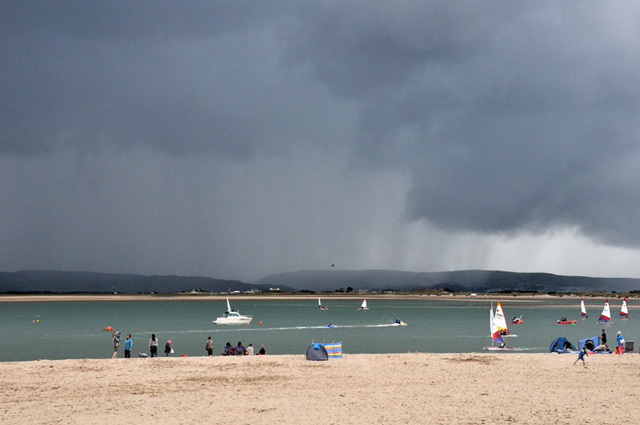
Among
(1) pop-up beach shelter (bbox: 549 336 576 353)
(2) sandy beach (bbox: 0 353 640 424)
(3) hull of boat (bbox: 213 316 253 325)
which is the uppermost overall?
(2) sandy beach (bbox: 0 353 640 424)

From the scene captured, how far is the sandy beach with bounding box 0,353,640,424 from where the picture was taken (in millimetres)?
22906

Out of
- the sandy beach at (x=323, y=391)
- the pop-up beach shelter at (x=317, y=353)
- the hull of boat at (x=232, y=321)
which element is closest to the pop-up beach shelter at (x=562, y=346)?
the sandy beach at (x=323, y=391)

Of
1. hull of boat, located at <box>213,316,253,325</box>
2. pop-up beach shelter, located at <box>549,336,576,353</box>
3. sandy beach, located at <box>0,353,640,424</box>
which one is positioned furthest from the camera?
hull of boat, located at <box>213,316,253,325</box>

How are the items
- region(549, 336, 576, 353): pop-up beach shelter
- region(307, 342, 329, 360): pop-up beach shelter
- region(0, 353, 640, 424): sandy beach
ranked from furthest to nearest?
region(549, 336, 576, 353): pop-up beach shelter, region(307, 342, 329, 360): pop-up beach shelter, region(0, 353, 640, 424): sandy beach

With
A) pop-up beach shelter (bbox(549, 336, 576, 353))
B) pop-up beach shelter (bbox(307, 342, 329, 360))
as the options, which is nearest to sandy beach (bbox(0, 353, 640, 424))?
pop-up beach shelter (bbox(307, 342, 329, 360))

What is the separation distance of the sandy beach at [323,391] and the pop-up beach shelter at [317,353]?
1314mm

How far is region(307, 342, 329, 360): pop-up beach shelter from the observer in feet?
129

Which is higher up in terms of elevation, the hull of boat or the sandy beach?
the sandy beach

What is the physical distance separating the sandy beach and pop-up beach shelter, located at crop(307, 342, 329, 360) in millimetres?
1314

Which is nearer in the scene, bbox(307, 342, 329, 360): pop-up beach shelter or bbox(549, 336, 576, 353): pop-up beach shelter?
bbox(307, 342, 329, 360): pop-up beach shelter

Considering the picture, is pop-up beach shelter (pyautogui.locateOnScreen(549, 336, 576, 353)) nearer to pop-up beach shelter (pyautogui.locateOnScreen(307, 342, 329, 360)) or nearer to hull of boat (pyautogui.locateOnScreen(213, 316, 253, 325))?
pop-up beach shelter (pyautogui.locateOnScreen(307, 342, 329, 360))

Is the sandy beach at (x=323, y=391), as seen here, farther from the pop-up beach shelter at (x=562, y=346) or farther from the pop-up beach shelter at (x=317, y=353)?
the pop-up beach shelter at (x=562, y=346)

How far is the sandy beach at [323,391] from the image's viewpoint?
22906 mm

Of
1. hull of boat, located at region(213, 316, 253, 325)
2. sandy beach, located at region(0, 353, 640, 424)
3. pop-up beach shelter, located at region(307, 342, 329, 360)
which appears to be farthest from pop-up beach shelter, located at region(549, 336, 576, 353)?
hull of boat, located at region(213, 316, 253, 325)
